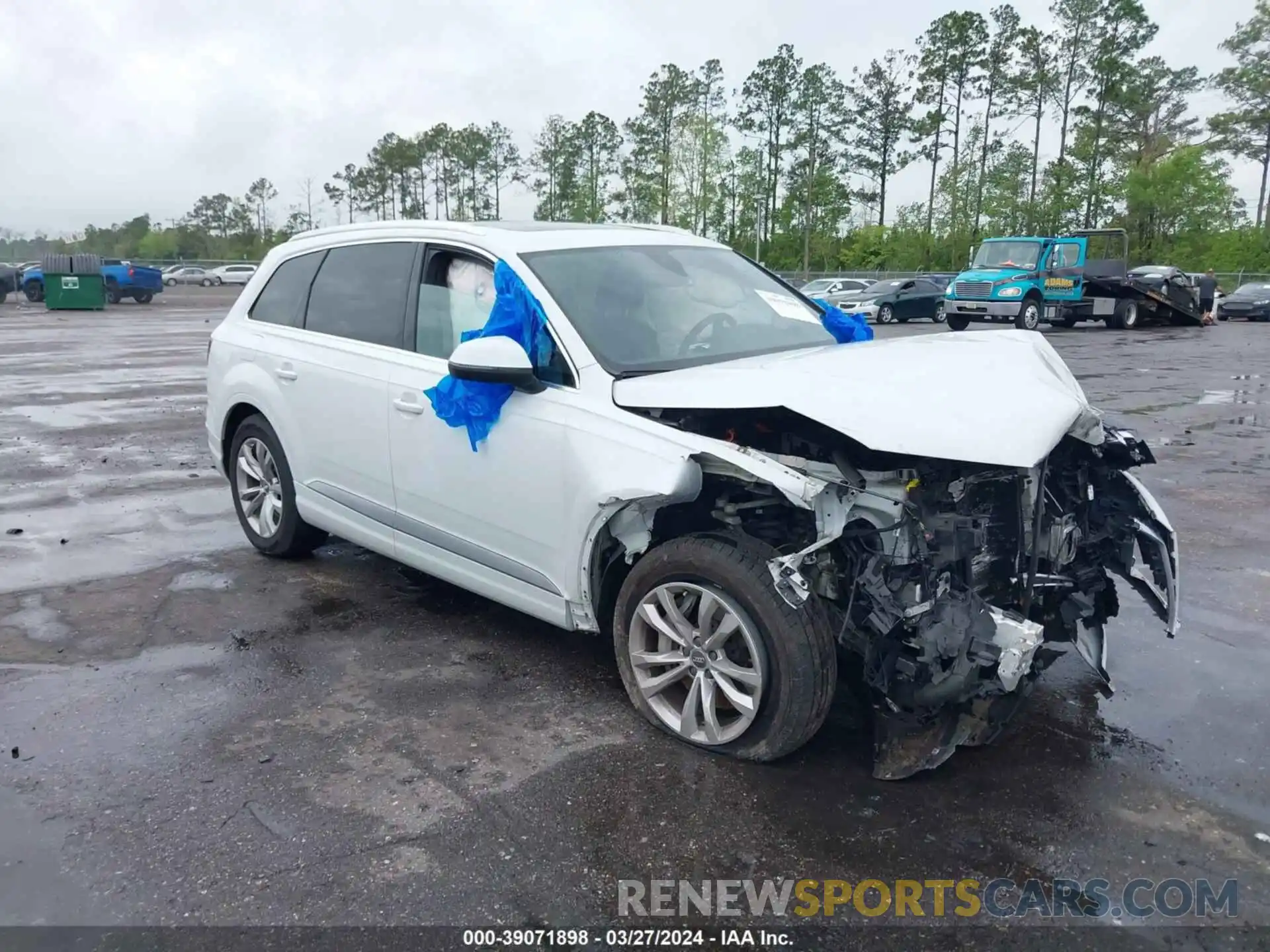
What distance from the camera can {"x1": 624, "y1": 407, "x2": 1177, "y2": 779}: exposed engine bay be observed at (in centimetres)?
322

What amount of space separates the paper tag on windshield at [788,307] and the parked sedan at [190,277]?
69337 millimetres

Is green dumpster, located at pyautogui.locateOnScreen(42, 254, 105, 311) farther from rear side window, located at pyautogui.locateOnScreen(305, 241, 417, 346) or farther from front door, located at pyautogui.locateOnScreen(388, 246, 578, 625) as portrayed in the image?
front door, located at pyautogui.locateOnScreen(388, 246, 578, 625)

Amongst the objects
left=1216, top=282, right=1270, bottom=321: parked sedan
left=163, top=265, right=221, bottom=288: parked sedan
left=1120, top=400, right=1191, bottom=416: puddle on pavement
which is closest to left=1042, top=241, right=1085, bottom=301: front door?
left=1216, top=282, right=1270, bottom=321: parked sedan

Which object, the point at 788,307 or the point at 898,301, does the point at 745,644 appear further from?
the point at 898,301

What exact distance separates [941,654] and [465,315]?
8.21 feet

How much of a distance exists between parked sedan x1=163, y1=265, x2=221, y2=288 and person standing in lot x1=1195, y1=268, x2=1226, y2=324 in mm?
58177

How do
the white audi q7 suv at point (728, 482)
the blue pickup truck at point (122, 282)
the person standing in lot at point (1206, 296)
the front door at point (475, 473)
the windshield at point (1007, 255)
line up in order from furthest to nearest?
the blue pickup truck at point (122, 282) < the person standing in lot at point (1206, 296) < the windshield at point (1007, 255) < the front door at point (475, 473) < the white audi q7 suv at point (728, 482)

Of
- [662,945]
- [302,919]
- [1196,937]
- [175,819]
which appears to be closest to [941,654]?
[1196,937]

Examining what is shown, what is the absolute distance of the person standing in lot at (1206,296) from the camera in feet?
102

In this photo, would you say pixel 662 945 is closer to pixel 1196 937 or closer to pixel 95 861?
pixel 1196 937

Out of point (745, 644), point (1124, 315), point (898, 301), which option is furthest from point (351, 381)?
point (898, 301)

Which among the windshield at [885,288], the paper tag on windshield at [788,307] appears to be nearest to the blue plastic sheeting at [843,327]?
the paper tag on windshield at [788,307]

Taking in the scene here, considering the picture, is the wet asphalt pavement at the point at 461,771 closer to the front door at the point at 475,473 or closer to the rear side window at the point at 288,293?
the front door at the point at 475,473

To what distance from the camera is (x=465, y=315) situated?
4.51 m
